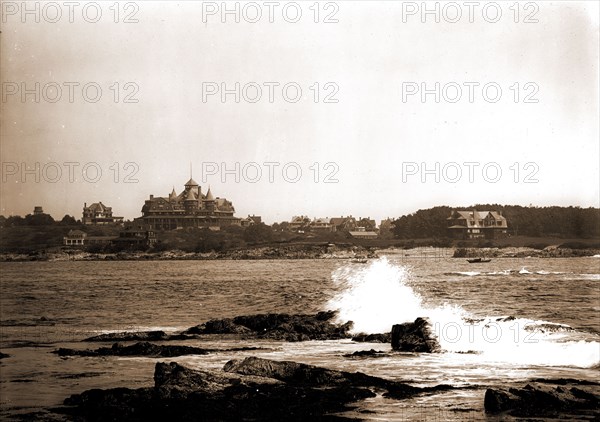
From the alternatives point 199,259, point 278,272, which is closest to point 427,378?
point 199,259

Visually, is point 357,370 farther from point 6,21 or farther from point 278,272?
point 278,272

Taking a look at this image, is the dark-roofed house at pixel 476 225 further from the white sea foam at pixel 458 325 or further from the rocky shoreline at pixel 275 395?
the rocky shoreline at pixel 275 395

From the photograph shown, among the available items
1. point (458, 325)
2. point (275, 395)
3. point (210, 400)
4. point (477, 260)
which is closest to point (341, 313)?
point (458, 325)

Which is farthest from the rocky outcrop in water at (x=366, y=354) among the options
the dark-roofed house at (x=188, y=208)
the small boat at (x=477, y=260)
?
the small boat at (x=477, y=260)

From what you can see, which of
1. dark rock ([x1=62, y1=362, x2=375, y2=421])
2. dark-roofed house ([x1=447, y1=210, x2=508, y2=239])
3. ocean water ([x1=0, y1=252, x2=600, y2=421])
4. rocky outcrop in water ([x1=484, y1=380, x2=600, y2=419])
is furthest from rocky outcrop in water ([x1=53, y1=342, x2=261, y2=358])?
dark-roofed house ([x1=447, y1=210, x2=508, y2=239])

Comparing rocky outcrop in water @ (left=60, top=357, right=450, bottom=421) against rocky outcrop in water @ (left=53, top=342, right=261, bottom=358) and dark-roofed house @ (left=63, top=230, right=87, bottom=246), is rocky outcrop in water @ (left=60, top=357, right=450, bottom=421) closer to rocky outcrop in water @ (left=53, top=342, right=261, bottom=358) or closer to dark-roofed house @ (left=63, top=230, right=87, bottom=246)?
rocky outcrop in water @ (left=53, top=342, right=261, bottom=358)
